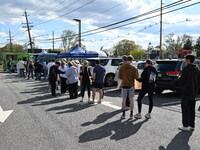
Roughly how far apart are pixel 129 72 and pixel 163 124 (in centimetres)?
163

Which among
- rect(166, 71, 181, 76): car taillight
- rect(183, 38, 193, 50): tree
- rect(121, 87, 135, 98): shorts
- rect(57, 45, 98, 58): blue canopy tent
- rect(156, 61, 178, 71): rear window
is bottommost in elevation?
rect(121, 87, 135, 98): shorts

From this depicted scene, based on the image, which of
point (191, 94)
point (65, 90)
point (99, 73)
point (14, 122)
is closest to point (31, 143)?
point (14, 122)

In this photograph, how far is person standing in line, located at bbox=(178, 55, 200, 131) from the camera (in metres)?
5.17

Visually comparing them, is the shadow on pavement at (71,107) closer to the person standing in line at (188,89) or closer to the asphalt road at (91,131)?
the asphalt road at (91,131)

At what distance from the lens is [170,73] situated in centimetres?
980

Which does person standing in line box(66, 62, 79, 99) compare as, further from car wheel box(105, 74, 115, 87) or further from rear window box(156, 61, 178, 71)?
car wheel box(105, 74, 115, 87)

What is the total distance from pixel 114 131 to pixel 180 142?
4.72 feet

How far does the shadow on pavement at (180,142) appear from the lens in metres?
4.15

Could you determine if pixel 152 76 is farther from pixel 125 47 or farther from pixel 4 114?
pixel 125 47

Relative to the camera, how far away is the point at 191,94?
518 cm

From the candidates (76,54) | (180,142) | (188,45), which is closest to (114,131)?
(180,142)

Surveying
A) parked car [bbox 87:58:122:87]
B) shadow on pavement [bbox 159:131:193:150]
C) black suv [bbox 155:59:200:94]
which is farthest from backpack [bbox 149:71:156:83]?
parked car [bbox 87:58:122:87]

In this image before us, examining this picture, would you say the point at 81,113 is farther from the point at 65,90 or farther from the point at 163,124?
the point at 65,90

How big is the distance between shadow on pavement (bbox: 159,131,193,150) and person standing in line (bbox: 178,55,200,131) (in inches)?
11.3
